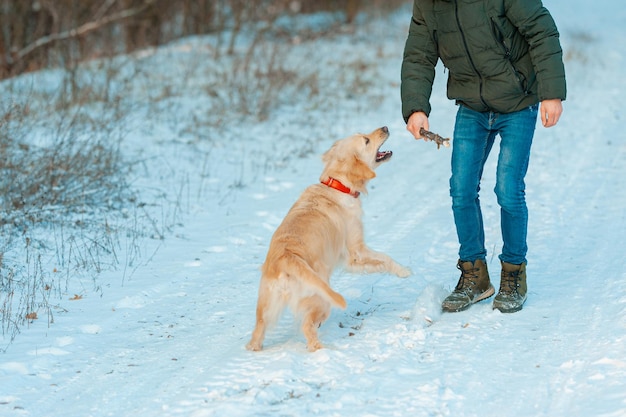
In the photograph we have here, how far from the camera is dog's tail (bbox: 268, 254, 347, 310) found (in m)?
4.15

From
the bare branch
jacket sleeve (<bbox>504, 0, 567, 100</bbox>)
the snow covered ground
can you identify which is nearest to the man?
jacket sleeve (<bbox>504, 0, 567, 100</bbox>)

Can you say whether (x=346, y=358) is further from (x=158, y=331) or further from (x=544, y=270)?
(x=544, y=270)

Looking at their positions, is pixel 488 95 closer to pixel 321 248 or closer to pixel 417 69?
pixel 417 69

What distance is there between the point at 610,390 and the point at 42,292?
3.85 m

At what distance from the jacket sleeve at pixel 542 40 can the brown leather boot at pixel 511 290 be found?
1.18 metres

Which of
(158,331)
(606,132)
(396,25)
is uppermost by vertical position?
(396,25)

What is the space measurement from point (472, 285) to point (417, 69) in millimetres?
1489

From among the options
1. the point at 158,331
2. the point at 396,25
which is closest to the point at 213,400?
the point at 158,331

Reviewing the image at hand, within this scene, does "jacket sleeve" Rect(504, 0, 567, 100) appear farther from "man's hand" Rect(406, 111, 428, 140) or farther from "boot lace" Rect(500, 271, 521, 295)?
"boot lace" Rect(500, 271, 521, 295)

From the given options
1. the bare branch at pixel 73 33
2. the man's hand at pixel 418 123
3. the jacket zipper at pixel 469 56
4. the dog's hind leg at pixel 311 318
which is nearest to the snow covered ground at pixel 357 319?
the dog's hind leg at pixel 311 318

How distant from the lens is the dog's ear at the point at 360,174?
17.0 feet

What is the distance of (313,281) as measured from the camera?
4.19m

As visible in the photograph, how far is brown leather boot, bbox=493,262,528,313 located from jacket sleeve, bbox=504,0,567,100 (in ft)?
3.86

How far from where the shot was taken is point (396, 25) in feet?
70.8
